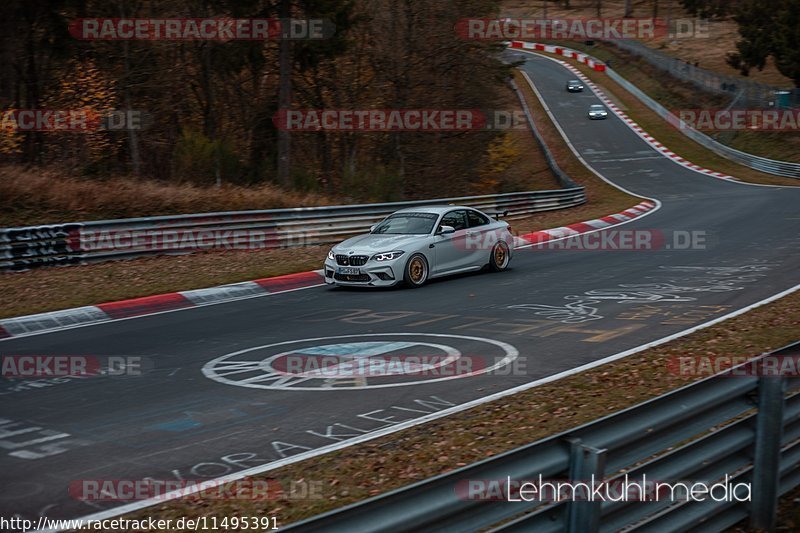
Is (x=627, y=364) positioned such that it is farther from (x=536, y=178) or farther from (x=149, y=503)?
(x=536, y=178)

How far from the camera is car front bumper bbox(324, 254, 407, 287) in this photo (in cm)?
1532

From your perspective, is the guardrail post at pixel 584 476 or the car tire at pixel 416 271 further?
the car tire at pixel 416 271

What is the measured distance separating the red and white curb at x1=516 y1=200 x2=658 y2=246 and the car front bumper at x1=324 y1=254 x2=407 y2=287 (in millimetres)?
7922

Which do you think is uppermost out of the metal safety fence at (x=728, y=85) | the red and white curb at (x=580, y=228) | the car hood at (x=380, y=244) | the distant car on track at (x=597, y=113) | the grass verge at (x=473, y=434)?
the metal safety fence at (x=728, y=85)

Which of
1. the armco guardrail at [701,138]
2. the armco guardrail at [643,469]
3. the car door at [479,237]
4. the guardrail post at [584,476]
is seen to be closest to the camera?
the armco guardrail at [643,469]

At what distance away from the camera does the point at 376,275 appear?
15383mm

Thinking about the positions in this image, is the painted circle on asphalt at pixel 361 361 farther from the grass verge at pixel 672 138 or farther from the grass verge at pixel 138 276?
the grass verge at pixel 672 138

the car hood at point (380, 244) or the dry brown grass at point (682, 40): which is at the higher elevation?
the dry brown grass at point (682, 40)

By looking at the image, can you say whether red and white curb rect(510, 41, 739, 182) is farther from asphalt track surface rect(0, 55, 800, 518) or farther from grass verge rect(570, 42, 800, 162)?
asphalt track surface rect(0, 55, 800, 518)

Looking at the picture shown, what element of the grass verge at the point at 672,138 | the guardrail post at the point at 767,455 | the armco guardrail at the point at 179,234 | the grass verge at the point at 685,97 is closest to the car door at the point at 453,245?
the armco guardrail at the point at 179,234

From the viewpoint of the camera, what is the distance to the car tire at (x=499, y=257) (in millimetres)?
17562

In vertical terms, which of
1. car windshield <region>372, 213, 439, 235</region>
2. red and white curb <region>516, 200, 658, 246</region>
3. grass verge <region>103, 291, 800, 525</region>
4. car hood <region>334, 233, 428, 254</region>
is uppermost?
car windshield <region>372, 213, 439, 235</region>

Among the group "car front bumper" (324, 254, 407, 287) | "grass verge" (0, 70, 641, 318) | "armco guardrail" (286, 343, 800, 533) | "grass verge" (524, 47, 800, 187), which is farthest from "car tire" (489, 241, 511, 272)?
"grass verge" (524, 47, 800, 187)

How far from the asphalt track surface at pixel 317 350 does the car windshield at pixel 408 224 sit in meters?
1.18
